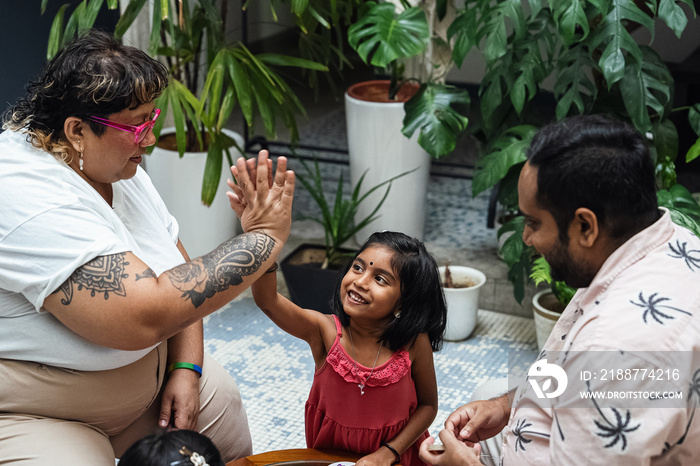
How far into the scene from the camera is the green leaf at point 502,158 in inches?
115

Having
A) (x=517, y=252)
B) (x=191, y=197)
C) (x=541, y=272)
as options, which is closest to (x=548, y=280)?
(x=541, y=272)

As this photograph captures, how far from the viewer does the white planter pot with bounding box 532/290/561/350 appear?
299 cm

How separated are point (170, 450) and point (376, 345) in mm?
702

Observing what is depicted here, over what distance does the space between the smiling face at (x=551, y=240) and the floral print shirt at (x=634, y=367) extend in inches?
1.4

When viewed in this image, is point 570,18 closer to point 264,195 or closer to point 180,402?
point 264,195

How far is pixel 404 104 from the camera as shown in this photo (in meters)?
3.32

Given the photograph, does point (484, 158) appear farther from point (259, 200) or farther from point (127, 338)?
Result: point (127, 338)

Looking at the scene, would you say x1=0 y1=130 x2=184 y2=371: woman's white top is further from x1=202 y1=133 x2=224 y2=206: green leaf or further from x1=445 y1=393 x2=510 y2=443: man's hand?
x1=202 y1=133 x2=224 y2=206: green leaf

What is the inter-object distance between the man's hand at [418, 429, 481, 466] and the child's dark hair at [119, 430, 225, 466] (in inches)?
16.6

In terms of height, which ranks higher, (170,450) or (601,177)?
(601,177)

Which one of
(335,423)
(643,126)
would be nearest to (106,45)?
(335,423)

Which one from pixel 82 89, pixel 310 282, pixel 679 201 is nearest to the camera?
pixel 82 89

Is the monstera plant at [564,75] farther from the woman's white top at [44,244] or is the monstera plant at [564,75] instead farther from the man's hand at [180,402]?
the woman's white top at [44,244]

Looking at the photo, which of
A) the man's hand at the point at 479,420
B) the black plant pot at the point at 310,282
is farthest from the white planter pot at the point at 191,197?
the man's hand at the point at 479,420
